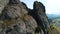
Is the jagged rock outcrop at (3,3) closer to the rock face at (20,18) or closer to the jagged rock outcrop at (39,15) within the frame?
the rock face at (20,18)

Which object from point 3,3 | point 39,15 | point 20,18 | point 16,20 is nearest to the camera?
point 16,20

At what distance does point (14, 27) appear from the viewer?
4888cm

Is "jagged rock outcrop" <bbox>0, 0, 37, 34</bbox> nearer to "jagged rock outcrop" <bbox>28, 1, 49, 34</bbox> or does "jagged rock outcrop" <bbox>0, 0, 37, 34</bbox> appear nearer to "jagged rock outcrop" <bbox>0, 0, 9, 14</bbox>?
"jagged rock outcrop" <bbox>0, 0, 9, 14</bbox>

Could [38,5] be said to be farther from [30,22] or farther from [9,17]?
[9,17]

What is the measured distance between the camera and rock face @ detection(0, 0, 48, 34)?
161 ft

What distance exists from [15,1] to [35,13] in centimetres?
775

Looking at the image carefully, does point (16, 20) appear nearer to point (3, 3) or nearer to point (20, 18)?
point (20, 18)

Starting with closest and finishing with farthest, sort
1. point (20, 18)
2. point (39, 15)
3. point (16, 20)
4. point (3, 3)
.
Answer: point (16, 20) → point (20, 18) → point (3, 3) → point (39, 15)

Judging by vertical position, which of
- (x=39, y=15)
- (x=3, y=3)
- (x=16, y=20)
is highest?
(x=3, y=3)

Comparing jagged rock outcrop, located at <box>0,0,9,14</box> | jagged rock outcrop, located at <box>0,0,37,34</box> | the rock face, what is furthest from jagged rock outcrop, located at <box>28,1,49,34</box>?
jagged rock outcrop, located at <box>0,0,9,14</box>

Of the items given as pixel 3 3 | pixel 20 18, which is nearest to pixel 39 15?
pixel 20 18

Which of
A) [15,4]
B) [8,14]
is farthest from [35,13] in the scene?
[8,14]

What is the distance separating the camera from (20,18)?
5397 centimetres

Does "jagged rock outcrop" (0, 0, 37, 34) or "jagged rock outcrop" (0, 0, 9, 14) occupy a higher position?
"jagged rock outcrop" (0, 0, 9, 14)
